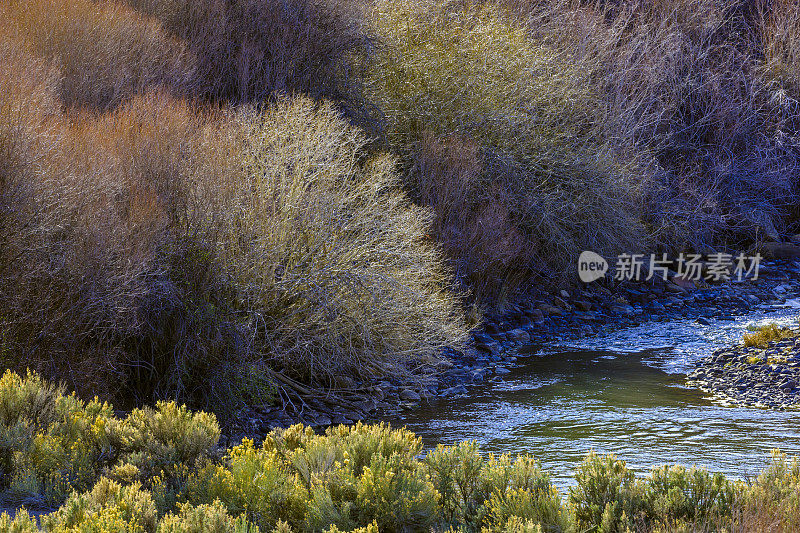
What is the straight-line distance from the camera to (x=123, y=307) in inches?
326

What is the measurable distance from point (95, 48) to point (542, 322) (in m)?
9.55

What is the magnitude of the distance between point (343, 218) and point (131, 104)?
3632mm

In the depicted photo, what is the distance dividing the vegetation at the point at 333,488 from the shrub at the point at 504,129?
11.2 meters

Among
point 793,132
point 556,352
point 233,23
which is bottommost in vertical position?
point 556,352

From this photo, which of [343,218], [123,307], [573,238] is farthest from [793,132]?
[123,307]

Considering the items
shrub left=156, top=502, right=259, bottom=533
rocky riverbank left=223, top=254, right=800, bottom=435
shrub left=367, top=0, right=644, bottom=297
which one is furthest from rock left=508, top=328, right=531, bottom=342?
shrub left=156, top=502, right=259, bottom=533

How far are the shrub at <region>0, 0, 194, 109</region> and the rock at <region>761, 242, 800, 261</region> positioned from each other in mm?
16478

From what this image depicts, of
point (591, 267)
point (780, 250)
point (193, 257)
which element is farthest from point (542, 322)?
point (780, 250)

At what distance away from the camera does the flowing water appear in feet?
28.6

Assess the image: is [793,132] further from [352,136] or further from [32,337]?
[32,337]

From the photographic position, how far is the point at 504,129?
57.0 feet

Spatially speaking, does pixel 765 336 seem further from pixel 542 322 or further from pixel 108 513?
pixel 108 513

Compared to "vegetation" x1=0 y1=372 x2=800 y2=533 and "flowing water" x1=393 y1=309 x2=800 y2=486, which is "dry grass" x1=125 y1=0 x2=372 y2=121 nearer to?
"flowing water" x1=393 y1=309 x2=800 y2=486

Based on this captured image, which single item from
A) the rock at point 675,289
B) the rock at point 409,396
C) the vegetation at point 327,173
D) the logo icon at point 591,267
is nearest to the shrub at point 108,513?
the vegetation at point 327,173
